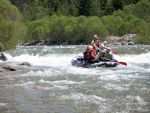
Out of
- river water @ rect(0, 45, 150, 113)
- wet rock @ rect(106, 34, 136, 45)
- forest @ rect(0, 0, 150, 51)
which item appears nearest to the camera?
river water @ rect(0, 45, 150, 113)

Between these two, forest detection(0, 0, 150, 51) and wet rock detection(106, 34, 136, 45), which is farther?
forest detection(0, 0, 150, 51)

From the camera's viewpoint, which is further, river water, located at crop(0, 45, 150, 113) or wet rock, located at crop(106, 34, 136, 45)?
wet rock, located at crop(106, 34, 136, 45)

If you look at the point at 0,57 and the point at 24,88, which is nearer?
the point at 24,88

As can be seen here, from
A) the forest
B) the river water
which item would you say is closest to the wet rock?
the forest

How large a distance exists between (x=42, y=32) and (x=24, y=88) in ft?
240

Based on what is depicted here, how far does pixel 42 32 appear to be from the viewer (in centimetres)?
8644

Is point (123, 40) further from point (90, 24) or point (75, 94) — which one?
point (75, 94)

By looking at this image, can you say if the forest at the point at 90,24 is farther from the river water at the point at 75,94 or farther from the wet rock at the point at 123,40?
the river water at the point at 75,94

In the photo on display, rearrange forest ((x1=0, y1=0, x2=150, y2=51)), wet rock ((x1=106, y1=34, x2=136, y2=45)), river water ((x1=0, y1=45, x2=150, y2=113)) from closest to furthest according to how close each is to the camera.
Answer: river water ((x1=0, y1=45, x2=150, y2=113)), wet rock ((x1=106, y1=34, x2=136, y2=45)), forest ((x1=0, y1=0, x2=150, y2=51))

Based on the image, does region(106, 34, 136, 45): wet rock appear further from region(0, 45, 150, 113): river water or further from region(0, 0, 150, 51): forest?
region(0, 45, 150, 113): river water

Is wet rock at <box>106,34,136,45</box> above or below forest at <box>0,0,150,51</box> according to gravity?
below

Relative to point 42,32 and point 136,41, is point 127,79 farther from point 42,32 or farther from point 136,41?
point 42,32

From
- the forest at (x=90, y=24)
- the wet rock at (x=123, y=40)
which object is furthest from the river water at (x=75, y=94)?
the wet rock at (x=123, y=40)

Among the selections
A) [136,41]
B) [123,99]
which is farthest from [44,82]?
[136,41]
